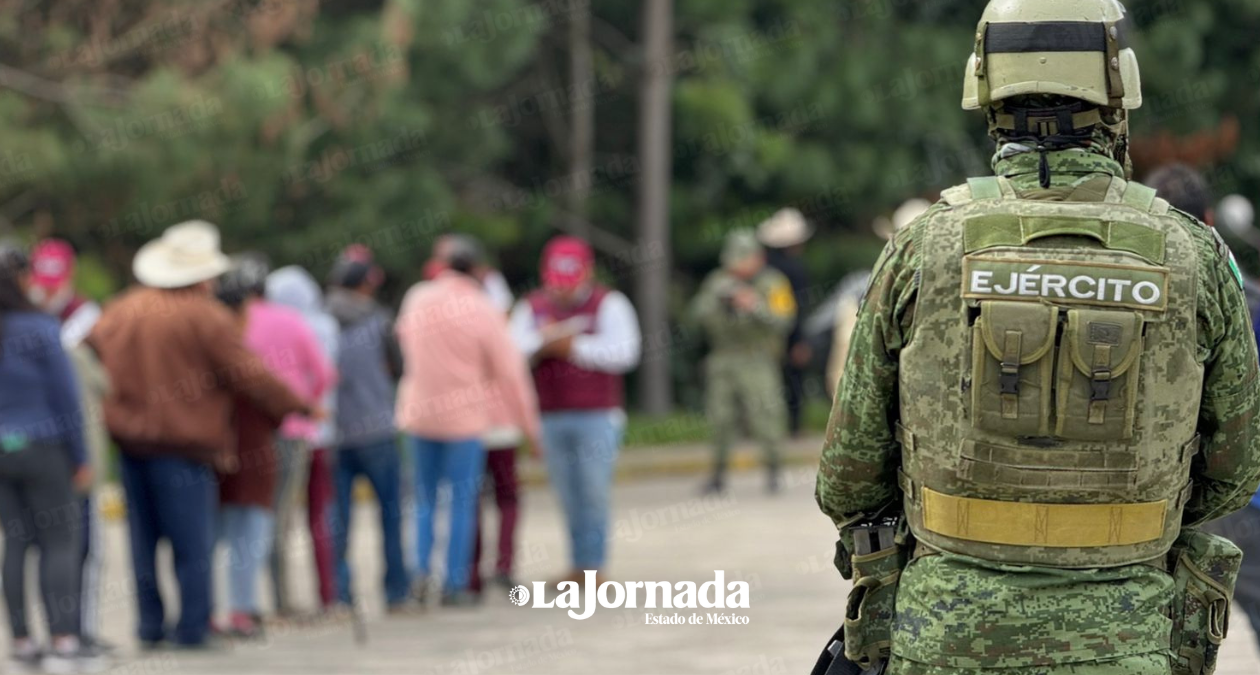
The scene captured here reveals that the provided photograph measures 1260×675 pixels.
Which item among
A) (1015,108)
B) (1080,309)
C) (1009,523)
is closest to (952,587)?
(1009,523)

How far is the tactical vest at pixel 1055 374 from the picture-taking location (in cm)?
384

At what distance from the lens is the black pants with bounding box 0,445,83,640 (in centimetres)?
890

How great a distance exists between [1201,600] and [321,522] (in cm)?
700

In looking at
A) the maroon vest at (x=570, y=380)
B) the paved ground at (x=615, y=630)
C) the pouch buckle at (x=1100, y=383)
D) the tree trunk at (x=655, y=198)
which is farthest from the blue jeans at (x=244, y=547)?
the tree trunk at (x=655, y=198)

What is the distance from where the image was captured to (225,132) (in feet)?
53.7

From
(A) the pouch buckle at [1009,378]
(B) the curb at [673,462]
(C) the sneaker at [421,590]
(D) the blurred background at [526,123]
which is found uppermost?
(D) the blurred background at [526,123]

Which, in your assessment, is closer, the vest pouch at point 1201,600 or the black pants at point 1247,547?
the vest pouch at point 1201,600

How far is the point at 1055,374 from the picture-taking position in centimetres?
385

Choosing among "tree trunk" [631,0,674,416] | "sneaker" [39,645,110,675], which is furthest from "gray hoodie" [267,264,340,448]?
"tree trunk" [631,0,674,416]

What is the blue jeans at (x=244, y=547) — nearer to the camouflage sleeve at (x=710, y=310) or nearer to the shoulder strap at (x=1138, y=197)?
the camouflage sleeve at (x=710, y=310)

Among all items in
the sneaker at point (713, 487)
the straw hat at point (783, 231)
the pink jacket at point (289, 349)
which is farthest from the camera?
the straw hat at point (783, 231)

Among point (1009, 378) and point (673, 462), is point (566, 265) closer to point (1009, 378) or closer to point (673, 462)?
point (1009, 378)

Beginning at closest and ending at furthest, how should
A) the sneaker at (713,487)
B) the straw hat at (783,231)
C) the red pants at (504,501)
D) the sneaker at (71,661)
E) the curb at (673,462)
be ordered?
1. the sneaker at (71,661)
2. the red pants at (504,501)
3. the sneaker at (713,487)
4. the curb at (673,462)
5. the straw hat at (783,231)

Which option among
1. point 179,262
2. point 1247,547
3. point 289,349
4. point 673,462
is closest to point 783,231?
point 673,462
